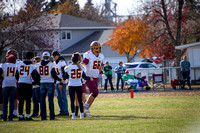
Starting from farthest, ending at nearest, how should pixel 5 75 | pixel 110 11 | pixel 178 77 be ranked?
pixel 110 11
pixel 178 77
pixel 5 75

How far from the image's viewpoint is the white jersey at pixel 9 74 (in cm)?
1151

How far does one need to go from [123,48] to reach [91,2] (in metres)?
39.5

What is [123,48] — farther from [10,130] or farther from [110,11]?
[110,11]

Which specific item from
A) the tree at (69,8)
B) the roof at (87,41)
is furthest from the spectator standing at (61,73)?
the tree at (69,8)

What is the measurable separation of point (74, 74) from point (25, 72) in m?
1.73

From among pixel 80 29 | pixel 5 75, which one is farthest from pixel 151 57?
pixel 5 75

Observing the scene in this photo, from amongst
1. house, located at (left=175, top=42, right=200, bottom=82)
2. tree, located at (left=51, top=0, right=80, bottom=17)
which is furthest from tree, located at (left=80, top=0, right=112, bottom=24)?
house, located at (left=175, top=42, right=200, bottom=82)

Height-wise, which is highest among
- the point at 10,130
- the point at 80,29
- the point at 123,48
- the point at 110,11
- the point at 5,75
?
the point at 110,11

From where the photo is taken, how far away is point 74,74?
11.0 m

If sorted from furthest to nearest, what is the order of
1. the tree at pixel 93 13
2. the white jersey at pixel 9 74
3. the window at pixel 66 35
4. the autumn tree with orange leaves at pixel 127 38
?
the tree at pixel 93 13
the window at pixel 66 35
the autumn tree with orange leaves at pixel 127 38
the white jersey at pixel 9 74

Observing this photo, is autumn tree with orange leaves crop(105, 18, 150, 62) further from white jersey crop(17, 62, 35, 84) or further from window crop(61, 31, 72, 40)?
white jersey crop(17, 62, 35, 84)

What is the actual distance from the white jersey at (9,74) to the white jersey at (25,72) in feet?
0.62

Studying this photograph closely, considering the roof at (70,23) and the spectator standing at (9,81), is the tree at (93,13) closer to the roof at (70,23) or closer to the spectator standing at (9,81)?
the roof at (70,23)

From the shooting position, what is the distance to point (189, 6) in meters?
28.7
